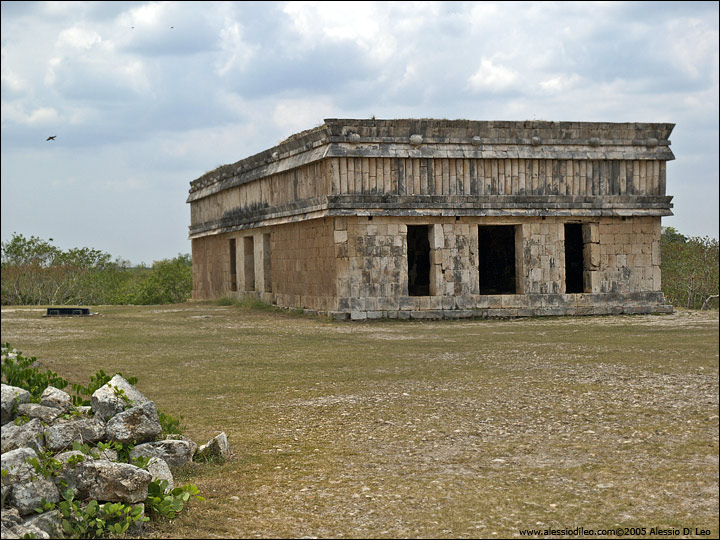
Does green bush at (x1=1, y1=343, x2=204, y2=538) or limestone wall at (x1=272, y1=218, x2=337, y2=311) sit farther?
limestone wall at (x1=272, y1=218, x2=337, y2=311)

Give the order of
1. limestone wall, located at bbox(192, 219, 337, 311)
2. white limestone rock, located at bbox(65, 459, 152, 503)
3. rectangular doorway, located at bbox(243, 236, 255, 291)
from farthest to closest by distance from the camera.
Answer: rectangular doorway, located at bbox(243, 236, 255, 291) → limestone wall, located at bbox(192, 219, 337, 311) → white limestone rock, located at bbox(65, 459, 152, 503)

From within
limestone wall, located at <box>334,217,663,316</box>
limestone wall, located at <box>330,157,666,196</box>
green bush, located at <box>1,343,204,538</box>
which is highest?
limestone wall, located at <box>330,157,666,196</box>

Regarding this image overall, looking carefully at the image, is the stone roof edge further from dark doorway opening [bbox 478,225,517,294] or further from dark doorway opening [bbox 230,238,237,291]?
dark doorway opening [bbox 230,238,237,291]

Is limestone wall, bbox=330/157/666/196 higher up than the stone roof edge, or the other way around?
the stone roof edge

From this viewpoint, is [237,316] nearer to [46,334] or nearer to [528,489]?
[46,334]

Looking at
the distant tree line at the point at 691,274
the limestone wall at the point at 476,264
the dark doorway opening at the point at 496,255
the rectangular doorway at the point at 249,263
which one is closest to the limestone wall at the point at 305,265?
the limestone wall at the point at 476,264

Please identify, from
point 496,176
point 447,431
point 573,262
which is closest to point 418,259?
point 573,262

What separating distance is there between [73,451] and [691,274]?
24961 mm

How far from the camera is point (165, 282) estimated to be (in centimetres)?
4162

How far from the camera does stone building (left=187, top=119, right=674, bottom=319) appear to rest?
19.6 m

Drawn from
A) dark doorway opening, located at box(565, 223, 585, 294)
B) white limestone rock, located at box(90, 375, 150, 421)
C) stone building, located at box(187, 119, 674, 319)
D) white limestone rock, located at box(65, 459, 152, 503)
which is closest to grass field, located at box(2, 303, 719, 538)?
white limestone rock, located at box(65, 459, 152, 503)

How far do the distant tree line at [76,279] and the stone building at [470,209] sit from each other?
24.4 feet

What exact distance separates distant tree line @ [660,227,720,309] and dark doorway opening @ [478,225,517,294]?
524 centimetres

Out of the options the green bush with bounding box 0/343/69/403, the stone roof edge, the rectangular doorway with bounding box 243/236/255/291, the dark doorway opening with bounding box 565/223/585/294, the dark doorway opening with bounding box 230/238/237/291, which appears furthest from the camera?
the dark doorway opening with bounding box 230/238/237/291
